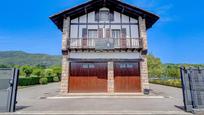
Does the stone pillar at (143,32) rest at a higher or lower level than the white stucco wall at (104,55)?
higher

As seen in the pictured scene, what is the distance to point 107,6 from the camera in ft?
47.9

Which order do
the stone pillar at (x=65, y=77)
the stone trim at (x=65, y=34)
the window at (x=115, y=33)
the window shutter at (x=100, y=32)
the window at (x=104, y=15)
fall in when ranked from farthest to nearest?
the window at (x=104, y=15)
the window at (x=115, y=33)
the window shutter at (x=100, y=32)
the stone trim at (x=65, y=34)
the stone pillar at (x=65, y=77)

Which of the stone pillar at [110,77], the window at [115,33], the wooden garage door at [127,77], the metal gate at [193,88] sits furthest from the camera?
the window at [115,33]

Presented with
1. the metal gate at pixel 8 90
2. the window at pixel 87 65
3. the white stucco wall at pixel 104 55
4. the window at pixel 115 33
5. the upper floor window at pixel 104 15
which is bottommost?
the metal gate at pixel 8 90

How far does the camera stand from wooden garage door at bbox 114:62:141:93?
1327 centimetres

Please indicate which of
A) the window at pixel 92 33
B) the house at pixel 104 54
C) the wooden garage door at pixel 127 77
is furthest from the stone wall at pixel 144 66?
the window at pixel 92 33

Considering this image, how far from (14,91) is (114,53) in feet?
28.5

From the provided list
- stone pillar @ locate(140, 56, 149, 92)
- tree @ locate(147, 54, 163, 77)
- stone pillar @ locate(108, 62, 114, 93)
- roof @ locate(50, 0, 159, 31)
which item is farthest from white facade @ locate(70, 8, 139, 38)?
tree @ locate(147, 54, 163, 77)

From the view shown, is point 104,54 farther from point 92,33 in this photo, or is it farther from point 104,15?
point 104,15

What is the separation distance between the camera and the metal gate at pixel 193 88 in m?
6.38

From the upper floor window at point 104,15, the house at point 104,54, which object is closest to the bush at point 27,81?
the house at point 104,54

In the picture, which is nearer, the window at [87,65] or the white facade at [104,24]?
the window at [87,65]

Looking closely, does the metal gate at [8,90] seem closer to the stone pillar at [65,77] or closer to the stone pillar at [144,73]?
the stone pillar at [65,77]

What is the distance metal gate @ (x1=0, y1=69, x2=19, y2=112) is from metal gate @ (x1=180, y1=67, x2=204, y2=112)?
7.30 meters
